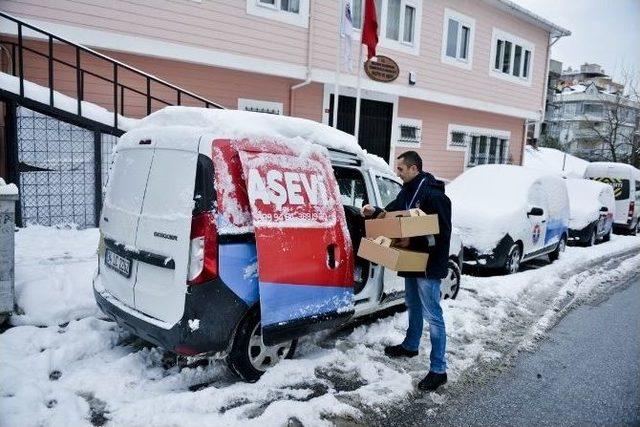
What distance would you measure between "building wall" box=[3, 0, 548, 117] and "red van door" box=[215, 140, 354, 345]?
263 inches

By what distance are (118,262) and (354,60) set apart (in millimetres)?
9771

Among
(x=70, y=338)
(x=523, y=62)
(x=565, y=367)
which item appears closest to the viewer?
(x=70, y=338)

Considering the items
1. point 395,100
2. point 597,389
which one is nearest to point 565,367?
point 597,389

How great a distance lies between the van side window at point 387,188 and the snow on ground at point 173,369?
136 cm

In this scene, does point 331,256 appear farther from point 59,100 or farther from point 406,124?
point 406,124

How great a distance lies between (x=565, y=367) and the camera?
4.54m

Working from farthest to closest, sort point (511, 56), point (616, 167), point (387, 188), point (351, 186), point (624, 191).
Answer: point (511, 56) → point (616, 167) → point (624, 191) → point (387, 188) → point (351, 186)

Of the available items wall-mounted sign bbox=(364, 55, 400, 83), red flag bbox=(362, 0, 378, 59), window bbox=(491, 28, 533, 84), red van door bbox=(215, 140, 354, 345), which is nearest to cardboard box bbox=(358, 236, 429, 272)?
red van door bbox=(215, 140, 354, 345)

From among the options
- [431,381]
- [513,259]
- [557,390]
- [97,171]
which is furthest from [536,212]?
[97,171]

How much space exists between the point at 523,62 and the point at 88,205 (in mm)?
16172

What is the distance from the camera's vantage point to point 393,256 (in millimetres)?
3766

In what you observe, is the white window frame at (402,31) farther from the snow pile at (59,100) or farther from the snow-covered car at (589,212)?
the snow pile at (59,100)

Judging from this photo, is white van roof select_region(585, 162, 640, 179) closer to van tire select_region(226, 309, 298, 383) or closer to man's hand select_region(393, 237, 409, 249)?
man's hand select_region(393, 237, 409, 249)

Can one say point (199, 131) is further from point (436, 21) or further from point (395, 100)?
point (436, 21)
